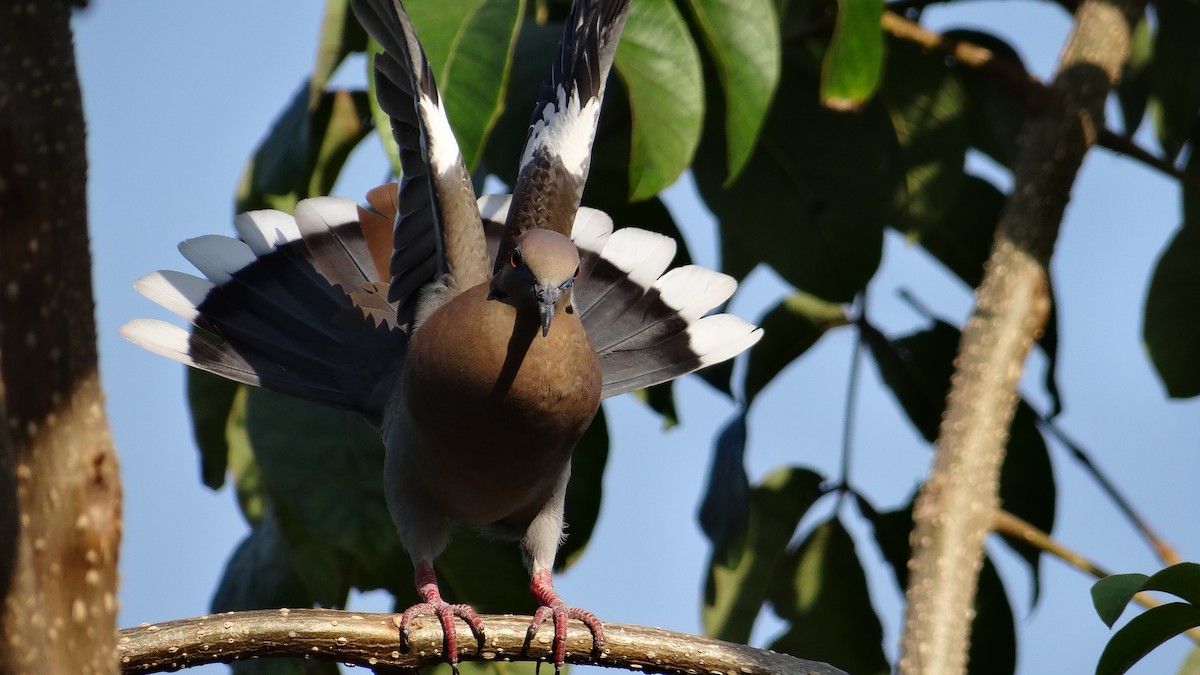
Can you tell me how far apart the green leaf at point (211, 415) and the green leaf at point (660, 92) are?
3.52 ft

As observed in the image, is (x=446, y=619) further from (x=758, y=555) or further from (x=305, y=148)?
(x=305, y=148)

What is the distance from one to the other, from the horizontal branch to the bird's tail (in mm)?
723

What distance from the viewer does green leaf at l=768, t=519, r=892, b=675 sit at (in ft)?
8.34

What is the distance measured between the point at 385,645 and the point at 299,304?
1056mm

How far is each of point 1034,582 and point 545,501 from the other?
970 millimetres

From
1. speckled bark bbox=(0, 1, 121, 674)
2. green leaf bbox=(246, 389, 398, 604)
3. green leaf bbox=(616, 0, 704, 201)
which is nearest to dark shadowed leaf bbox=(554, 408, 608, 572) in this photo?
green leaf bbox=(246, 389, 398, 604)

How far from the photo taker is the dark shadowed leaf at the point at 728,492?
240cm

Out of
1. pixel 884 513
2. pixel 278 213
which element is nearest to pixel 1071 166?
pixel 884 513

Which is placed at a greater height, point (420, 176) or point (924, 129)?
point (924, 129)

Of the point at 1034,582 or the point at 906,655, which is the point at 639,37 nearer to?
the point at 906,655

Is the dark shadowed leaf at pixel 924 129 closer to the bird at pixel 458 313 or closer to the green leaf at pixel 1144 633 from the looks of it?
the bird at pixel 458 313

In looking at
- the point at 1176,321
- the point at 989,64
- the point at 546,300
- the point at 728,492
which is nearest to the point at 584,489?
the point at 728,492

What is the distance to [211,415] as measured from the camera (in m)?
2.60

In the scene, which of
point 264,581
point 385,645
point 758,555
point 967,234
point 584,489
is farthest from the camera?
point 967,234
